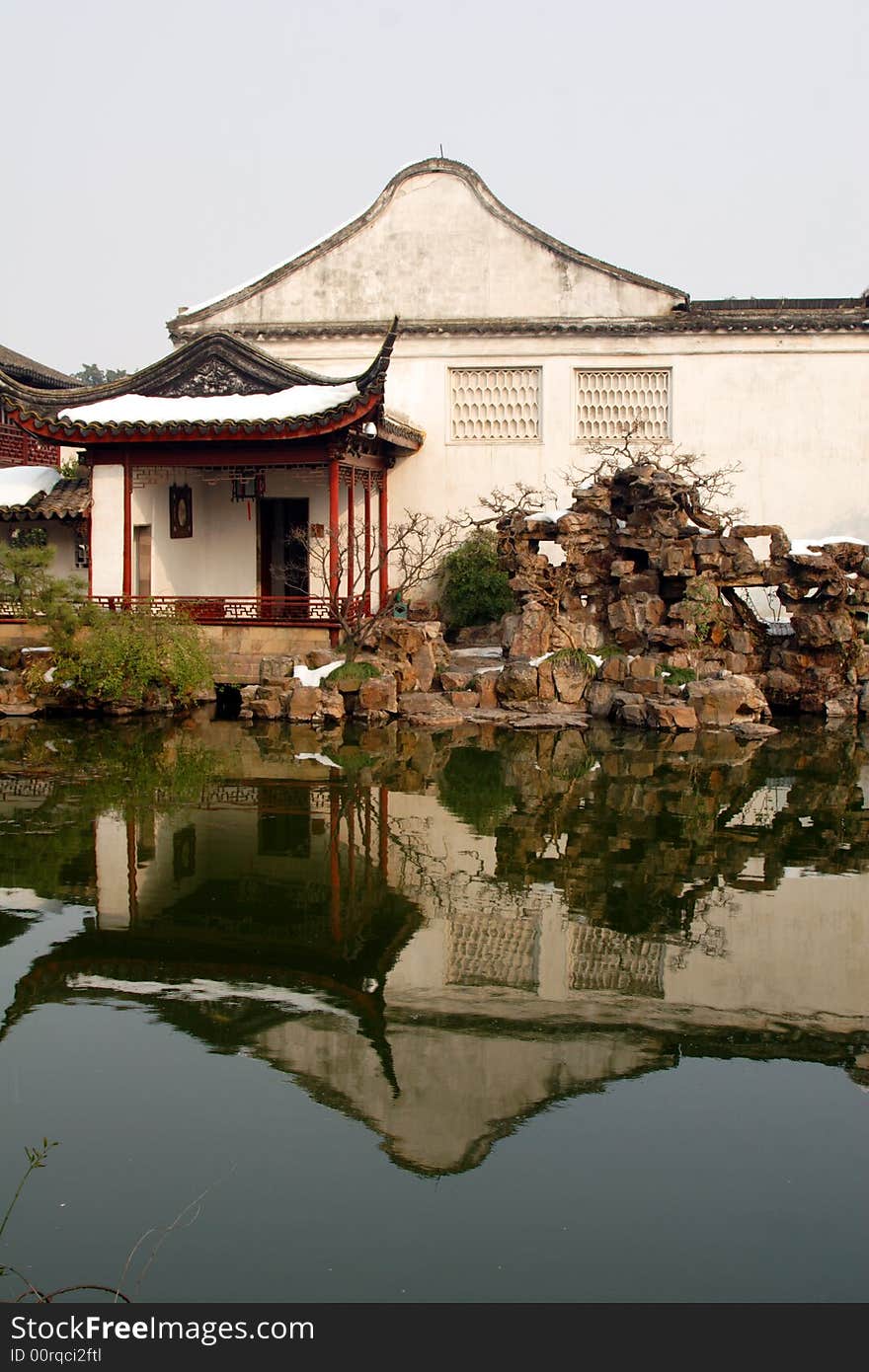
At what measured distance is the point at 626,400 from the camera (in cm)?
2252

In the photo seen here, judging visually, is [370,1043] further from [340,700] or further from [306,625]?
[306,625]

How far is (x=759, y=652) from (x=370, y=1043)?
1299 centimetres

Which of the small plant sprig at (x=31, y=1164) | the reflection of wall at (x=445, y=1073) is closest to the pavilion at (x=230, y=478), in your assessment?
the reflection of wall at (x=445, y=1073)

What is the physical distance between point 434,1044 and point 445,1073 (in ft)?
1.12

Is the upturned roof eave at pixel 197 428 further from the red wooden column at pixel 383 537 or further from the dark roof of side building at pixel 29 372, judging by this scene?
the dark roof of side building at pixel 29 372

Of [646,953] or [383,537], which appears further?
[383,537]

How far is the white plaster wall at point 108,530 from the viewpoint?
62.4 feet

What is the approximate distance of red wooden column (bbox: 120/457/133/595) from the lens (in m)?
18.6

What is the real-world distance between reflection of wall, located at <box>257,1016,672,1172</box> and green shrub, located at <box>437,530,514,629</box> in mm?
15336

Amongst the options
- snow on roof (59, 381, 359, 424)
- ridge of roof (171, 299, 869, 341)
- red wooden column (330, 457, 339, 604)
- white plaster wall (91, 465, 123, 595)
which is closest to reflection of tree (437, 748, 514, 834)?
red wooden column (330, 457, 339, 604)

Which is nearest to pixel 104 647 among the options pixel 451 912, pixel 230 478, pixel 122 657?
pixel 122 657

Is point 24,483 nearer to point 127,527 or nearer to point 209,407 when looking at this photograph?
point 127,527

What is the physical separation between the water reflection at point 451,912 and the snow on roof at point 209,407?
612cm

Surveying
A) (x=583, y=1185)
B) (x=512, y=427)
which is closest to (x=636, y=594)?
(x=512, y=427)
